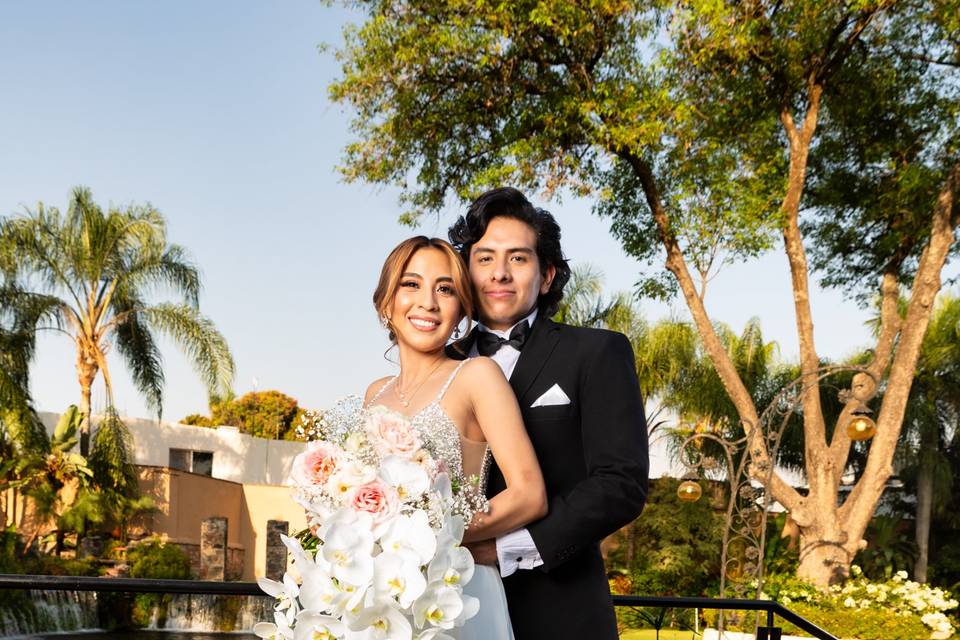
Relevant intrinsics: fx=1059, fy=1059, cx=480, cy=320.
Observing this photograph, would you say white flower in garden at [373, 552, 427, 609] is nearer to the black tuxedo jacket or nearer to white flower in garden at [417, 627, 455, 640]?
white flower in garden at [417, 627, 455, 640]

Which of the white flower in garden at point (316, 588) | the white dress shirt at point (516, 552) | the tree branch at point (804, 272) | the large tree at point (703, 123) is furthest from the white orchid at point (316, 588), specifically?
the tree branch at point (804, 272)

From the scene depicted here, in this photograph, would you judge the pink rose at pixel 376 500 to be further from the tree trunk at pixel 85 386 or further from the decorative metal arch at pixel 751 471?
the tree trunk at pixel 85 386

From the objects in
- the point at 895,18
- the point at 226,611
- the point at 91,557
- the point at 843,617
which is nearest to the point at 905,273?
the point at 895,18

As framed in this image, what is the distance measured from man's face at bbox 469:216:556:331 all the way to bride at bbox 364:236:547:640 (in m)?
0.09

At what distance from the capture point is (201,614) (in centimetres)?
1867

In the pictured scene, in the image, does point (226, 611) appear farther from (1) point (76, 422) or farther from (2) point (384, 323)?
(2) point (384, 323)

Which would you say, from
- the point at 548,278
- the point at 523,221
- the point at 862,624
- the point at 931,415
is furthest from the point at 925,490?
the point at 523,221

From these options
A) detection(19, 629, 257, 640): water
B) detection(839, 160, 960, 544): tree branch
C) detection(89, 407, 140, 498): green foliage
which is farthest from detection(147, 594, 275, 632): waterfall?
detection(839, 160, 960, 544): tree branch

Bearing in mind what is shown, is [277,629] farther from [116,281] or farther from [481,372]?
[116,281]

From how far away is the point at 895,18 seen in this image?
16922 millimetres

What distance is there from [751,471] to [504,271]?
1439 cm

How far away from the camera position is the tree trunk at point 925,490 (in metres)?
22.5

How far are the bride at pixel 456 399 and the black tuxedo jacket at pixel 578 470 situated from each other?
0.09m

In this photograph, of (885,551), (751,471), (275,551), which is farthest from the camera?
(275,551)
